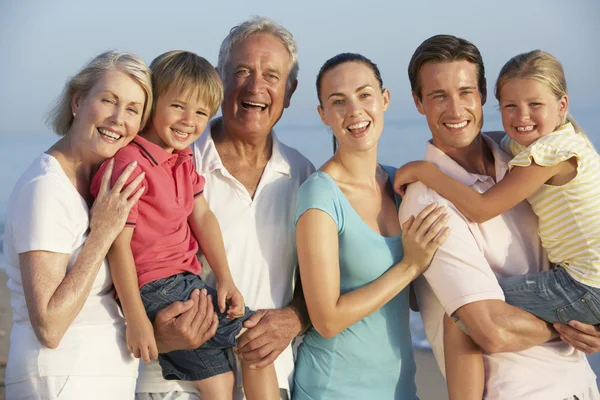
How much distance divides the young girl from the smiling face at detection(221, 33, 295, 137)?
2.56 feet

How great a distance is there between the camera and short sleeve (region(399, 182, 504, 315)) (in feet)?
9.26

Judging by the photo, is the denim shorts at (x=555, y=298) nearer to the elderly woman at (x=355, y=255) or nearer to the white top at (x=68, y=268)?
the elderly woman at (x=355, y=255)

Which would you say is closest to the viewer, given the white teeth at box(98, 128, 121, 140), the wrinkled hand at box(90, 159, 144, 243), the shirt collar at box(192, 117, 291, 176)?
the wrinkled hand at box(90, 159, 144, 243)

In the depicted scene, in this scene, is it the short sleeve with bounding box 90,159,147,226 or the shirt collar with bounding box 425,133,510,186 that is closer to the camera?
the short sleeve with bounding box 90,159,147,226

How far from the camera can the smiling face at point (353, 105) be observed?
3125mm

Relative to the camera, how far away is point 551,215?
2975 millimetres

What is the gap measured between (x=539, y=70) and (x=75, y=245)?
2.12m

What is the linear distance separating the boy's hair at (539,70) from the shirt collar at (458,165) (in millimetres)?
331

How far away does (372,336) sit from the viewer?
309cm

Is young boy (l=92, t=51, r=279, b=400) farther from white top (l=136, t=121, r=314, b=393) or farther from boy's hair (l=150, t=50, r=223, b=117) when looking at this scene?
white top (l=136, t=121, r=314, b=393)

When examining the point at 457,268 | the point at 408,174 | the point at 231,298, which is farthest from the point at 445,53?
the point at 231,298

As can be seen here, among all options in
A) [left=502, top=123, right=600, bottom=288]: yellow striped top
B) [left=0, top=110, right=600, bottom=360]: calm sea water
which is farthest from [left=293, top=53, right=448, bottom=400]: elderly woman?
Answer: [left=0, top=110, right=600, bottom=360]: calm sea water

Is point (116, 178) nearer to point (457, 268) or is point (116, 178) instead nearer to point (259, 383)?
point (259, 383)

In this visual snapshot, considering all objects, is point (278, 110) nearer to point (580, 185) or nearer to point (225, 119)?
point (225, 119)
